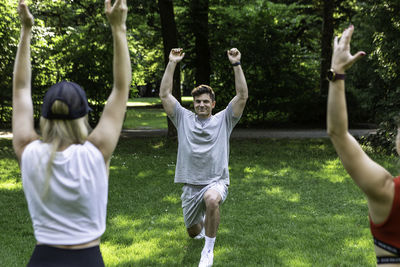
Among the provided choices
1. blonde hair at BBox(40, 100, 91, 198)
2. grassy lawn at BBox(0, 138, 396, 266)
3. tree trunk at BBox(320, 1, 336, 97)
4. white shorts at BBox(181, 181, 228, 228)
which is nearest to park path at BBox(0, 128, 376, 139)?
tree trunk at BBox(320, 1, 336, 97)

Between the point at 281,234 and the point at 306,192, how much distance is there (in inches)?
113

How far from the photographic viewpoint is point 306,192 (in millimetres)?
9547

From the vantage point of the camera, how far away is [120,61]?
2504 millimetres

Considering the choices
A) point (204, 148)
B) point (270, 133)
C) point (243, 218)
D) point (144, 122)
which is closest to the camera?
point (204, 148)

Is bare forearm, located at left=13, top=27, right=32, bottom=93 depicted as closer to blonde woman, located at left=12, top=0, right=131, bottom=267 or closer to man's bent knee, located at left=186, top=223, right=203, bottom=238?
blonde woman, located at left=12, top=0, right=131, bottom=267

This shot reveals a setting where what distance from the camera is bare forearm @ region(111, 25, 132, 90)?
2.50m

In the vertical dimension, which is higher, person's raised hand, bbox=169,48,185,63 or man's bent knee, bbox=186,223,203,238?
person's raised hand, bbox=169,48,185,63

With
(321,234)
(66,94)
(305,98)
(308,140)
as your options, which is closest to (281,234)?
(321,234)

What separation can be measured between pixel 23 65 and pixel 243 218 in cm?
567

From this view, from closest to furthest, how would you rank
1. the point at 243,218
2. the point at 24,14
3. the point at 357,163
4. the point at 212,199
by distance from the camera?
1. the point at 357,163
2. the point at 24,14
3. the point at 212,199
4. the point at 243,218

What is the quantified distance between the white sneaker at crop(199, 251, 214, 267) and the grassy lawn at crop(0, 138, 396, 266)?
6.7 inches

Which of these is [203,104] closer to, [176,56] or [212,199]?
[176,56]

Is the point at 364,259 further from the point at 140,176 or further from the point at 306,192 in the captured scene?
the point at 140,176

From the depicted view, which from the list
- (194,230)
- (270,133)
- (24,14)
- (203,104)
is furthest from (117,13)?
(270,133)
